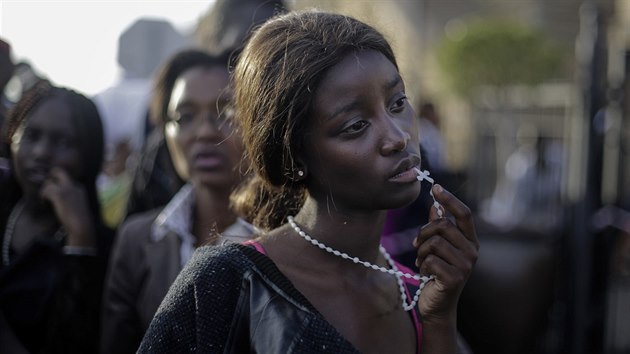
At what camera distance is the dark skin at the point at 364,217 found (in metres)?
1.90

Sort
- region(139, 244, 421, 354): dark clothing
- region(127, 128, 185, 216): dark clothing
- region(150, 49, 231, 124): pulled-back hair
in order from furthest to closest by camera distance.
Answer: region(127, 128, 185, 216): dark clothing, region(150, 49, 231, 124): pulled-back hair, region(139, 244, 421, 354): dark clothing

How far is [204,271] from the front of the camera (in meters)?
1.91

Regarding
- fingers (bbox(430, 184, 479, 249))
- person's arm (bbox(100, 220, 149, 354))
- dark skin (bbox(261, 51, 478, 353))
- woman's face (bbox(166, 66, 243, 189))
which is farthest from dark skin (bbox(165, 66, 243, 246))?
fingers (bbox(430, 184, 479, 249))

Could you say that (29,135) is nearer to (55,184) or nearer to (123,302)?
(55,184)

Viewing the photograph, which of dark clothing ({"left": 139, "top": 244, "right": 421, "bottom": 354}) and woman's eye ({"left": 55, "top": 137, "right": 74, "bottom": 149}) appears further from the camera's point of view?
woman's eye ({"left": 55, "top": 137, "right": 74, "bottom": 149})

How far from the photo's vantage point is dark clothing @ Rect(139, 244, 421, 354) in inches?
71.8

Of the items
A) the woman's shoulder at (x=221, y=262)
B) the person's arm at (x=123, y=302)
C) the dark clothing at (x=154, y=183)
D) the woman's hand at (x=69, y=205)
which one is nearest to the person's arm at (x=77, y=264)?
the woman's hand at (x=69, y=205)

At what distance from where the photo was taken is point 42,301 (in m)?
2.81

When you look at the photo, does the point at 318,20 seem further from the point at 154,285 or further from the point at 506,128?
the point at 506,128

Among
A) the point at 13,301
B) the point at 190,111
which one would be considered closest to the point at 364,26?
the point at 190,111

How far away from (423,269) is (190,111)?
1.56 meters

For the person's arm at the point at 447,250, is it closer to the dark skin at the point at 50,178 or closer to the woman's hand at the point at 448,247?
the woman's hand at the point at 448,247

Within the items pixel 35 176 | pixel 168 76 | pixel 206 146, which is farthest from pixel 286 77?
pixel 168 76

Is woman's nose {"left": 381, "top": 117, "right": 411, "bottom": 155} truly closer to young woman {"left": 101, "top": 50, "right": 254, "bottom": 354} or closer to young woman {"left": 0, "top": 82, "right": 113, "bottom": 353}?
young woman {"left": 101, "top": 50, "right": 254, "bottom": 354}
